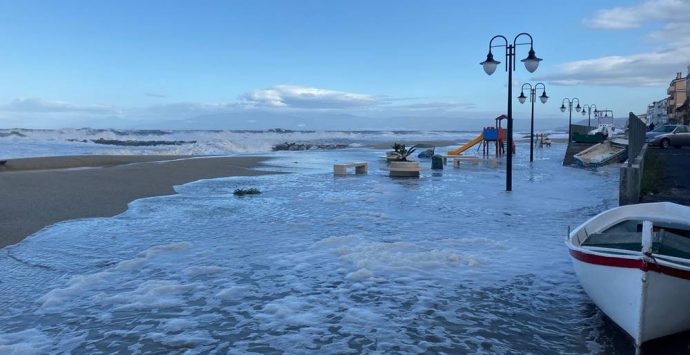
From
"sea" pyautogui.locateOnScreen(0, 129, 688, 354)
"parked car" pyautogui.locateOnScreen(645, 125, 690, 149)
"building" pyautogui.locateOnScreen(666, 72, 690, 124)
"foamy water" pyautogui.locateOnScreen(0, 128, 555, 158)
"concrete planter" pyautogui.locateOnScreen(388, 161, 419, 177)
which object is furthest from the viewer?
"building" pyautogui.locateOnScreen(666, 72, 690, 124)

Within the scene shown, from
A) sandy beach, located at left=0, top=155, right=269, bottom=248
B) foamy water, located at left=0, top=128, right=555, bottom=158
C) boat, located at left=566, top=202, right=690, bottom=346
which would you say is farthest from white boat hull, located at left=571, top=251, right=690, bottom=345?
foamy water, located at left=0, top=128, right=555, bottom=158

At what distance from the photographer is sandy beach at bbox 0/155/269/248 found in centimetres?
1255

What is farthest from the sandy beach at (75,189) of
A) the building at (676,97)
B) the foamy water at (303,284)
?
the building at (676,97)

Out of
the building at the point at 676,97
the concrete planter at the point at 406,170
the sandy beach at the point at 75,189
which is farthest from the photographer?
the building at the point at 676,97

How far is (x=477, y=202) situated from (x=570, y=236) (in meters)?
8.84

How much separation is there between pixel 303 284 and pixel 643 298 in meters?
4.21

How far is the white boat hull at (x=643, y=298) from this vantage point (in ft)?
15.1

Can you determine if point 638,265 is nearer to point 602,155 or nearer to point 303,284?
point 303,284

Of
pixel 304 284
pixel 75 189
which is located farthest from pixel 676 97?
pixel 304 284

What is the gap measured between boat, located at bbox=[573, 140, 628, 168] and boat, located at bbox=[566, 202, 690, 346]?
25.9 meters

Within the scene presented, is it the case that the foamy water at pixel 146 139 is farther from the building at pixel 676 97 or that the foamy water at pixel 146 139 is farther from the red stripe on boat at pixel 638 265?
the red stripe on boat at pixel 638 265

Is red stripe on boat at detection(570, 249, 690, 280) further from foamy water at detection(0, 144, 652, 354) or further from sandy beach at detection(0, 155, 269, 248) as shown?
sandy beach at detection(0, 155, 269, 248)

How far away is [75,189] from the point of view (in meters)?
18.3

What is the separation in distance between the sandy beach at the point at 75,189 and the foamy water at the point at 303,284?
119cm
